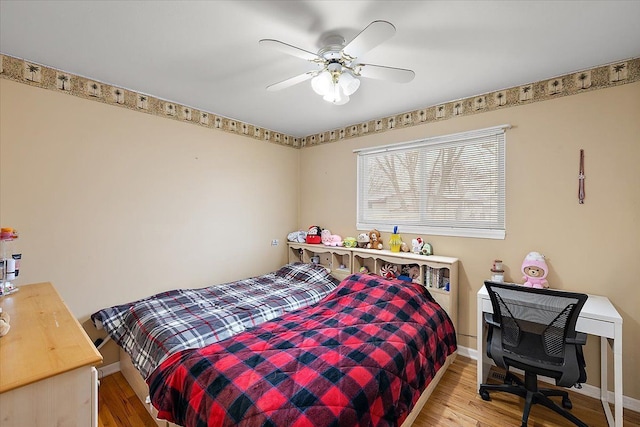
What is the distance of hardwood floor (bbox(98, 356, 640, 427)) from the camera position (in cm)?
186

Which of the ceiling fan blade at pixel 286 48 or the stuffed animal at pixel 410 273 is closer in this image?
the ceiling fan blade at pixel 286 48

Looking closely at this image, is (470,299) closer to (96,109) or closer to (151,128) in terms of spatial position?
(151,128)

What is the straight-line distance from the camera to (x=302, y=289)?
2.93 meters

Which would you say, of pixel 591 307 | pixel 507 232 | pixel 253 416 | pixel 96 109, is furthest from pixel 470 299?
pixel 96 109

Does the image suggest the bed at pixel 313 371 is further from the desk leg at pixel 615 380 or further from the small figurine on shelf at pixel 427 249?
the desk leg at pixel 615 380

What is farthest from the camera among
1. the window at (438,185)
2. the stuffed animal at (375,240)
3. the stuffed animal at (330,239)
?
the stuffed animal at (330,239)

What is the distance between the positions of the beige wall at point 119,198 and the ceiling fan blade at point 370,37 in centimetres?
216

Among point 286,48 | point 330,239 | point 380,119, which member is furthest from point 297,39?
point 330,239

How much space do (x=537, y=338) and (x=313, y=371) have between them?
5.08 feet

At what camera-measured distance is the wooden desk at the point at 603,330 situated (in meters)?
1.72

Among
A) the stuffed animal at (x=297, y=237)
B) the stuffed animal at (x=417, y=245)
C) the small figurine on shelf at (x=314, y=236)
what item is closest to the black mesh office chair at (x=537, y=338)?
the stuffed animal at (x=417, y=245)

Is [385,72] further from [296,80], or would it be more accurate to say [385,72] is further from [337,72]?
[296,80]

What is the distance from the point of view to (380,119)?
3318 millimetres

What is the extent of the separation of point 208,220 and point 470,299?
286 centimetres
